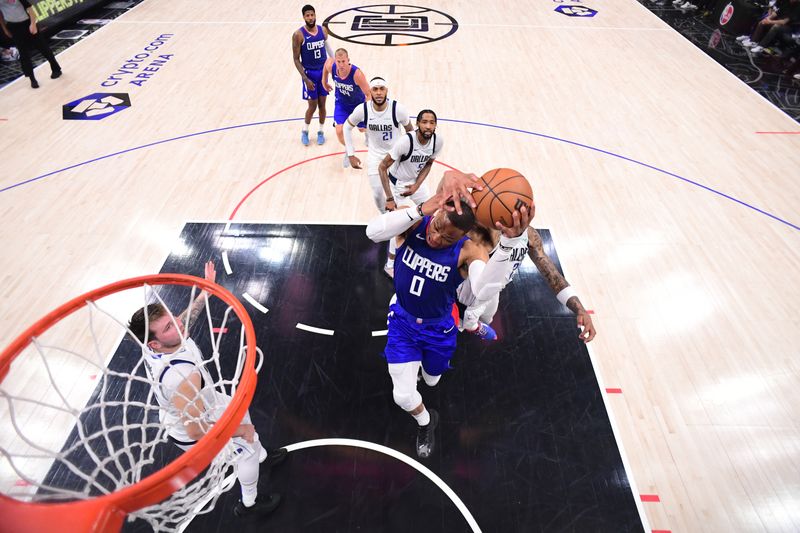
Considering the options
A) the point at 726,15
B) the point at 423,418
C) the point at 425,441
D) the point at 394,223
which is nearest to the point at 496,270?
the point at 394,223

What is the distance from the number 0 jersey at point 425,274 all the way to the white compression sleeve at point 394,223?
0.19m

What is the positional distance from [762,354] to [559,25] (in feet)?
34.0

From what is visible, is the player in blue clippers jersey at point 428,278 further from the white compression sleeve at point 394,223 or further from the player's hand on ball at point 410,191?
the player's hand on ball at point 410,191

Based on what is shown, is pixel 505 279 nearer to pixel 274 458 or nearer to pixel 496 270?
pixel 496 270

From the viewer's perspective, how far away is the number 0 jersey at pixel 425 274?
2.99m

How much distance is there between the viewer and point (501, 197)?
2621 mm

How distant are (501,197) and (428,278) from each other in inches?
29.3

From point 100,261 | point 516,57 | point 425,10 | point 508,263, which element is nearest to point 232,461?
point 508,263

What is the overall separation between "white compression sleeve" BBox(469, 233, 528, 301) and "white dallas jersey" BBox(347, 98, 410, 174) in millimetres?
2629

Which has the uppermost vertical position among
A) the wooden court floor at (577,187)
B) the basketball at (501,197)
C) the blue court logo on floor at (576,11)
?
the basketball at (501,197)

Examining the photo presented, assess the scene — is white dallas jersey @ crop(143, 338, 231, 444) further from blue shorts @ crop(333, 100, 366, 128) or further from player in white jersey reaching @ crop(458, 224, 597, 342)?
blue shorts @ crop(333, 100, 366, 128)

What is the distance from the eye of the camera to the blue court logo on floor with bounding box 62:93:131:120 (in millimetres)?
7824

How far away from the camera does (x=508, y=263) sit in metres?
2.60

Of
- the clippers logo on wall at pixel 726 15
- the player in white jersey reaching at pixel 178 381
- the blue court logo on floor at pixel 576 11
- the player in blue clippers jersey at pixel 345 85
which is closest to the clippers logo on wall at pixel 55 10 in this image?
Answer: the player in blue clippers jersey at pixel 345 85
